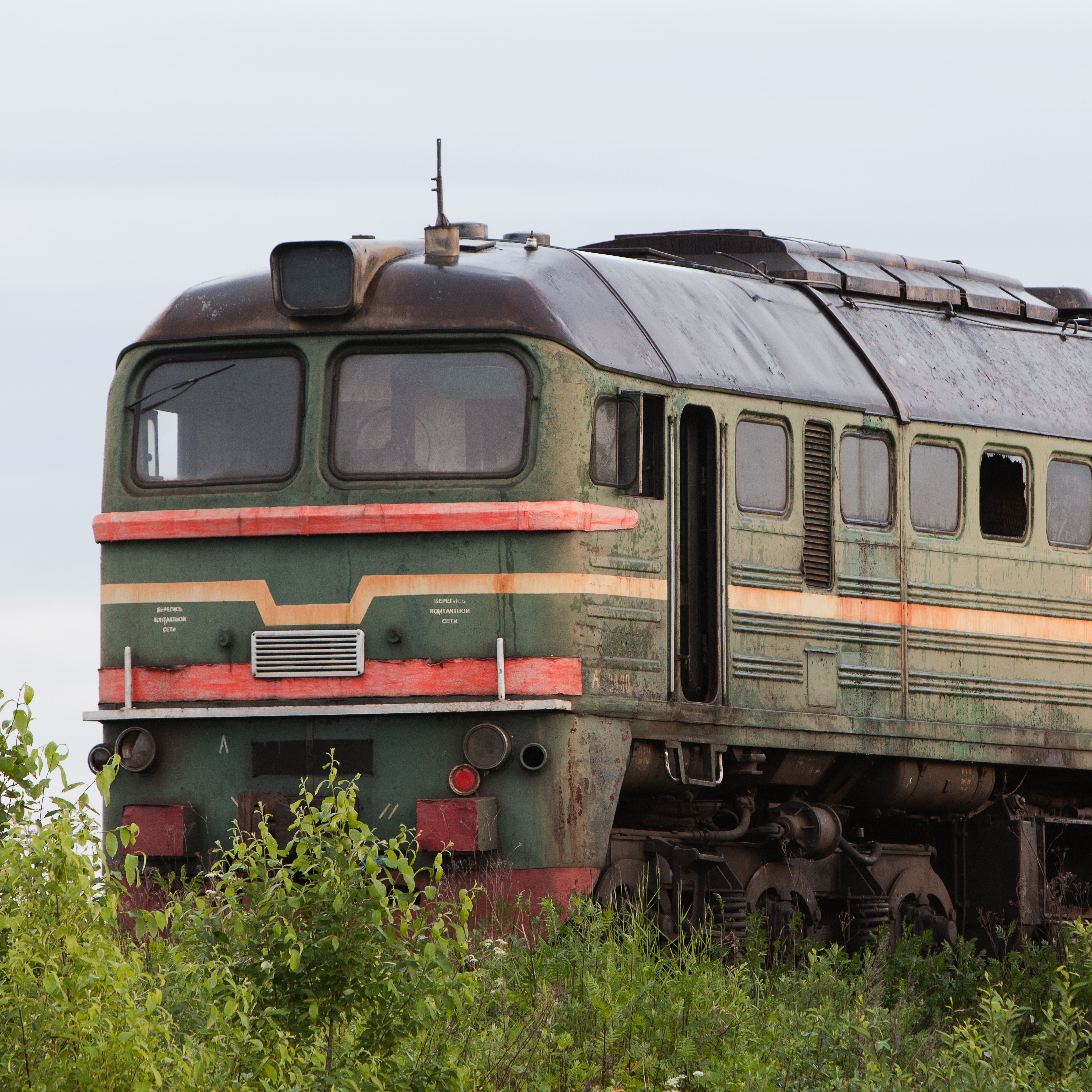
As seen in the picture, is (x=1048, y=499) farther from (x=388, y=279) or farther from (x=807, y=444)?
(x=388, y=279)

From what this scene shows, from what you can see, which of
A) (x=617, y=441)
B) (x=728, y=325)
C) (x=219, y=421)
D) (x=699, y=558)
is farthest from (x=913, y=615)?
(x=219, y=421)

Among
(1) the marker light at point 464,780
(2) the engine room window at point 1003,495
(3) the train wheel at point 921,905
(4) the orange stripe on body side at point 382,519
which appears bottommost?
(3) the train wheel at point 921,905

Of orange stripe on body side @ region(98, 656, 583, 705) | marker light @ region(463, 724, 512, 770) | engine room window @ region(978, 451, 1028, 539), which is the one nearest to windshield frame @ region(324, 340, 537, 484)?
orange stripe on body side @ region(98, 656, 583, 705)

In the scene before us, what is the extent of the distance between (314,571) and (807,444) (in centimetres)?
274

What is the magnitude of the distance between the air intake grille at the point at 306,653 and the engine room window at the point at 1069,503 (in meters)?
4.55

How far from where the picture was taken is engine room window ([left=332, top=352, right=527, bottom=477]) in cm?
970

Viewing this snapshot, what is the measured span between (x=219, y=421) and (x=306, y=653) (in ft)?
4.06

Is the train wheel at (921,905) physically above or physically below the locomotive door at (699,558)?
below

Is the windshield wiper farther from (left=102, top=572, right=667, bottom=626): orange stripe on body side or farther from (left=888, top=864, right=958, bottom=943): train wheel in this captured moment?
(left=888, top=864, right=958, bottom=943): train wheel

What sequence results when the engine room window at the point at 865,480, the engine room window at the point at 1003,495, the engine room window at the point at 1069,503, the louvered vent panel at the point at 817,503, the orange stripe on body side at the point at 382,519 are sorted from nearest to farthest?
the orange stripe on body side at the point at 382,519, the louvered vent panel at the point at 817,503, the engine room window at the point at 865,480, the engine room window at the point at 1003,495, the engine room window at the point at 1069,503

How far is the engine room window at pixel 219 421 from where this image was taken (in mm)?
9977

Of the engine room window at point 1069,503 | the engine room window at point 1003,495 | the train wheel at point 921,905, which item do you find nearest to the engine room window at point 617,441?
the engine room window at point 1003,495

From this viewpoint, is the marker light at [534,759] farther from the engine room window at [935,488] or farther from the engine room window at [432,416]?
the engine room window at [935,488]

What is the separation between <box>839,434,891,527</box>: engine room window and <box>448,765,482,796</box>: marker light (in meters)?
2.68
